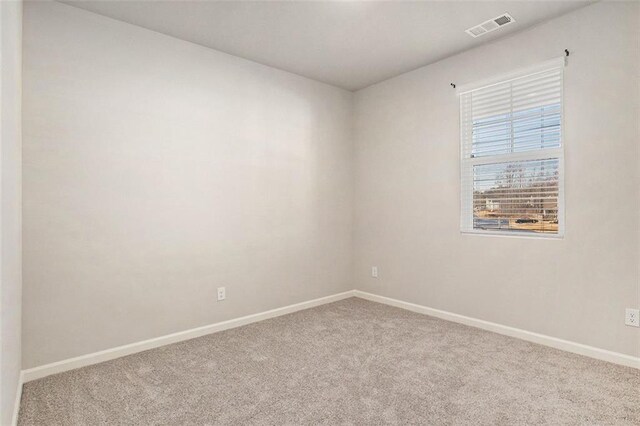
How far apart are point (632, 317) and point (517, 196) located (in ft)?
3.80

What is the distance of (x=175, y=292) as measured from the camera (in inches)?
122

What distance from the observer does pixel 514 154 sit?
3127 millimetres

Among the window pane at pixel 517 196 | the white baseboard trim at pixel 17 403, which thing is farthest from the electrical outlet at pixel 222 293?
the window pane at pixel 517 196

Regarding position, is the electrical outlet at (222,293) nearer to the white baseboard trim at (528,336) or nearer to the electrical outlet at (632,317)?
the white baseboard trim at (528,336)

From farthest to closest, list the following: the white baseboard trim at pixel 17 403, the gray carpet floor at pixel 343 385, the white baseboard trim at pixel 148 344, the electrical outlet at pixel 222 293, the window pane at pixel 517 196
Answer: the electrical outlet at pixel 222 293
the window pane at pixel 517 196
the white baseboard trim at pixel 148 344
the gray carpet floor at pixel 343 385
the white baseboard trim at pixel 17 403

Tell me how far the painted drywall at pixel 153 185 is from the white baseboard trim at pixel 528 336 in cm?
110

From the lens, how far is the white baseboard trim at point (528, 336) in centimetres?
257

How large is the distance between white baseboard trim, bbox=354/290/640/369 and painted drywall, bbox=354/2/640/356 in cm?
4

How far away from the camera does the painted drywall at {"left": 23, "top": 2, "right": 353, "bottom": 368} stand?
2494 mm

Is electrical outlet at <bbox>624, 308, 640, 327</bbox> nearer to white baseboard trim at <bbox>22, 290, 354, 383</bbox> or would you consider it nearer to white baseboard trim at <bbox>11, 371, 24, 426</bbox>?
A: white baseboard trim at <bbox>22, 290, 354, 383</bbox>

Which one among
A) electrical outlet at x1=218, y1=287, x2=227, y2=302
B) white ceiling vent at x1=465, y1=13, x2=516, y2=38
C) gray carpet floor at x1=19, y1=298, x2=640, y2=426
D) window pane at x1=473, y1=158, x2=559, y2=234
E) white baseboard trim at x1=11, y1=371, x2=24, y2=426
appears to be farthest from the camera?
electrical outlet at x1=218, y1=287, x2=227, y2=302

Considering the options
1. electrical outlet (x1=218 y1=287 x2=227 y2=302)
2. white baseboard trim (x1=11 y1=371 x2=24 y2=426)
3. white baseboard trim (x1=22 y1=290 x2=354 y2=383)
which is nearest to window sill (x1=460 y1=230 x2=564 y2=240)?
white baseboard trim (x1=22 y1=290 x2=354 y2=383)

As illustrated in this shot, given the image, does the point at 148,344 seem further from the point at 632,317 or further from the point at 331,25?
the point at 632,317

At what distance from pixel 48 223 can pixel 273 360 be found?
1.84 meters
